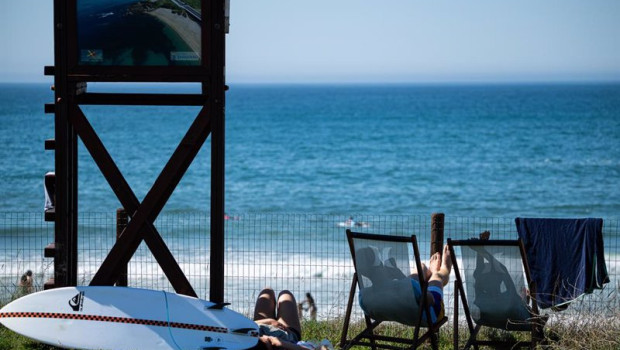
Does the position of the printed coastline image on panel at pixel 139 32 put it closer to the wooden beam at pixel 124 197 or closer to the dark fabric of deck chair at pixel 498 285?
the wooden beam at pixel 124 197

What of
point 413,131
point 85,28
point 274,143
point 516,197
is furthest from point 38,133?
point 85,28

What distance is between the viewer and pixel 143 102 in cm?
636

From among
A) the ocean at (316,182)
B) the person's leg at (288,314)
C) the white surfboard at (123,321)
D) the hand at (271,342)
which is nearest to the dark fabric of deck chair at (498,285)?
the ocean at (316,182)

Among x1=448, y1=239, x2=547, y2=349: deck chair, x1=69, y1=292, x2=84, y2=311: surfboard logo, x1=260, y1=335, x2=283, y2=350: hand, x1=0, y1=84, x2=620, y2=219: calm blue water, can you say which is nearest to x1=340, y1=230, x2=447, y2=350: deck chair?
x1=448, y1=239, x2=547, y2=349: deck chair

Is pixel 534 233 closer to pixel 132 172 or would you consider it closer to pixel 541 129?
pixel 132 172

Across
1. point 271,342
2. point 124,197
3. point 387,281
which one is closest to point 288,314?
point 271,342

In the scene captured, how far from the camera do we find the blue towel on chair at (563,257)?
680 cm

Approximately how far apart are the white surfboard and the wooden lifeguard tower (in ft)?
0.82

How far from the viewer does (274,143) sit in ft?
160

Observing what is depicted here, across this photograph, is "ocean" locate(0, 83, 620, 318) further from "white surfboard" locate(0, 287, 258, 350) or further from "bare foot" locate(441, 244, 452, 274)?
"white surfboard" locate(0, 287, 258, 350)

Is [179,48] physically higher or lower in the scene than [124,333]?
higher

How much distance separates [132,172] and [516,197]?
1578 centimetres

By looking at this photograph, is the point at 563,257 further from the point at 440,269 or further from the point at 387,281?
the point at 387,281

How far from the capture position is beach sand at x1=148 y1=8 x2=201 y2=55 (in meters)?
6.21
